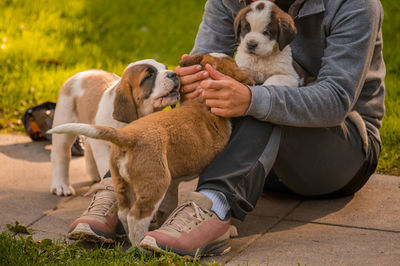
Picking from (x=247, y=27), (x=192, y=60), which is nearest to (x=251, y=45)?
(x=247, y=27)

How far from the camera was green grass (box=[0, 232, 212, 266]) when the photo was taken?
2.97m

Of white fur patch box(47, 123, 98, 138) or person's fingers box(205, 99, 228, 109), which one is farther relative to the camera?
person's fingers box(205, 99, 228, 109)

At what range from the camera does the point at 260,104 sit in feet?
10.6

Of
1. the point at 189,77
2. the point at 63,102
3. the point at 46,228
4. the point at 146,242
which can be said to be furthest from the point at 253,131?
the point at 63,102

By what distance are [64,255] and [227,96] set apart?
1182mm

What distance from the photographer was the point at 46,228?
3631 millimetres

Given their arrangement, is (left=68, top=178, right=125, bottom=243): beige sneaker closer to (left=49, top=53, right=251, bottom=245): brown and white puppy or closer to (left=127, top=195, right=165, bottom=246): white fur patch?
(left=49, top=53, right=251, bottom=245): brown and white puppy

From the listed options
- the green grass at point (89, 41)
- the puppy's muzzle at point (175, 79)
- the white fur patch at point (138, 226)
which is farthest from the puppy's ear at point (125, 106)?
the green grass at point (89, 41)

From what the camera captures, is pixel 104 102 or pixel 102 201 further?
pixel 104 102

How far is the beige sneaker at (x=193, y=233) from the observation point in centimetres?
301

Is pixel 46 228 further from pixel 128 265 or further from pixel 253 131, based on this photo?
pixel 253 131

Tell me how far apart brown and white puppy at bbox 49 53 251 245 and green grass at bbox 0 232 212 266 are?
0.39ft

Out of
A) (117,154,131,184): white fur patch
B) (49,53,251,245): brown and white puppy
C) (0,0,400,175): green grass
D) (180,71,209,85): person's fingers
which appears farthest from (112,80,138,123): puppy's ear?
(0,0,400,175): green grass

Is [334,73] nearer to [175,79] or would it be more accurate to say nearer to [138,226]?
[175,79]
